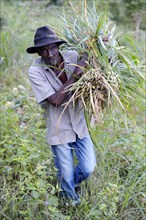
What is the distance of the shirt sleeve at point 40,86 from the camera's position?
3021 mm

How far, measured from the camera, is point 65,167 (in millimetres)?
3209

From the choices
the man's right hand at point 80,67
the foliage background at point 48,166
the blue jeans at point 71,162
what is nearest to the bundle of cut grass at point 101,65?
the man's right hand at point 80,67

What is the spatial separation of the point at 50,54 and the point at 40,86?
0.25m

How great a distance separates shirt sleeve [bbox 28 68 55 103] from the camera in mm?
3021

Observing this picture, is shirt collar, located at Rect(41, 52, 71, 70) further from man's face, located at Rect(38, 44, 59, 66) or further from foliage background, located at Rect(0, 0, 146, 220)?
foliage background, located at Rect(0, 0, 146, 220)

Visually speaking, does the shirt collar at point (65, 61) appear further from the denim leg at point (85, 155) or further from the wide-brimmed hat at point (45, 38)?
the denim leg at point (85, 155)

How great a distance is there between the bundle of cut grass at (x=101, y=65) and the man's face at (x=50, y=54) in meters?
0.18

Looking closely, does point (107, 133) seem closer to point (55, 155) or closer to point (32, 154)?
point (55, 155)

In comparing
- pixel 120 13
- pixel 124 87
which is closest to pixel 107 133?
pixel 124 87

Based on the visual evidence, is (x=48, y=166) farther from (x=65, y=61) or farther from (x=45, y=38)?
(x=45, y=38)

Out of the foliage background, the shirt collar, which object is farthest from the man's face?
the foliage background

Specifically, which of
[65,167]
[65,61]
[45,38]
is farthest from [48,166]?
[45,38]

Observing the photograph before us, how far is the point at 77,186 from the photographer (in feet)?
11.6

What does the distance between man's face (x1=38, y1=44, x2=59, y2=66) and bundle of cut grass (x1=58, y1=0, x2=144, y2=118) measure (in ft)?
0.61
